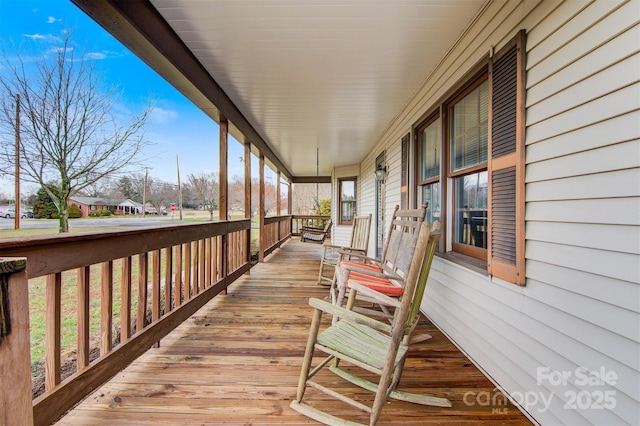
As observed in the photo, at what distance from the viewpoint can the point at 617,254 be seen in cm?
107

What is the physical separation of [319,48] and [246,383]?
2487mm

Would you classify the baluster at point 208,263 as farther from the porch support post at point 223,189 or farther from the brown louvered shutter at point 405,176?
the brown louvered shutter at point 405,176

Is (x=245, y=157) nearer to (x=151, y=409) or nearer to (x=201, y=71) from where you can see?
(x=201, y=71)

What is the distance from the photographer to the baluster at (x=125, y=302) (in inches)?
68.2

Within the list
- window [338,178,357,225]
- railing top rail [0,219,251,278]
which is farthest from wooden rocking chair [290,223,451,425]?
window [338,178,357,225]

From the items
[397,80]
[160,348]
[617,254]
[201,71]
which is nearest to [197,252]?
[160,348]

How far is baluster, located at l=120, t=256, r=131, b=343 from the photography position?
1.73 meters

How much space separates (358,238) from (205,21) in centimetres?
292

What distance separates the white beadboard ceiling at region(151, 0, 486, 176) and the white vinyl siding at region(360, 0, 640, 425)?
1.66 feet

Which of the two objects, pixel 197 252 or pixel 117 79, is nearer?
pixel 117 79

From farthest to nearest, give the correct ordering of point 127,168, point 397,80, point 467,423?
point 397,80 → point 127,168 → point 467,423

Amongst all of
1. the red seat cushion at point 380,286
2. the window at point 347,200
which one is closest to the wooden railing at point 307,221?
the window at point 347,200

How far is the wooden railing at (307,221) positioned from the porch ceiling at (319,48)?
6641mm

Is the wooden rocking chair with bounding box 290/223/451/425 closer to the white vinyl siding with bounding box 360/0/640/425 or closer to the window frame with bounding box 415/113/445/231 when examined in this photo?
the white vinyl siding with bounding box 360/0/640/425
